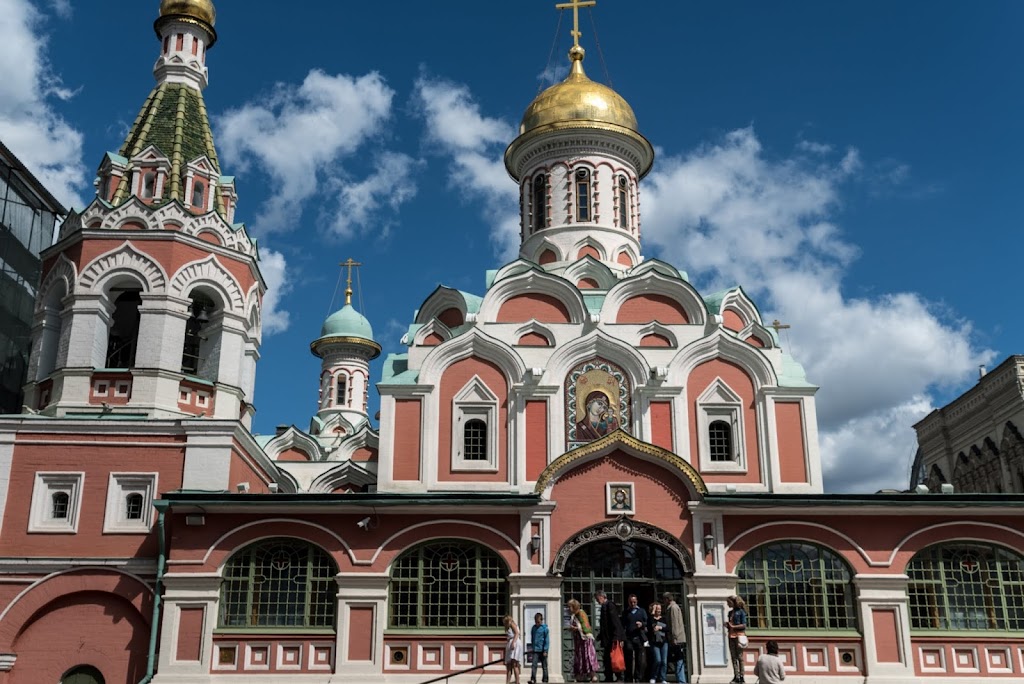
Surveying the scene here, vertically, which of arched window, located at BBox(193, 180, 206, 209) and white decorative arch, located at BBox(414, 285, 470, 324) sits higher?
arched window, located at BBox(193, 180, 206, 209)

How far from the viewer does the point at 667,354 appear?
1805cm

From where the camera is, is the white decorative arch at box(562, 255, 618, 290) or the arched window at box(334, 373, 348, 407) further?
the arched window at box(334, 373, 348, 407)

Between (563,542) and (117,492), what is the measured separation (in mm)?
6598

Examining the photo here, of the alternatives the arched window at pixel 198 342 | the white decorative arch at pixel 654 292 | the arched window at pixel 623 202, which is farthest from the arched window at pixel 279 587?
the arched window at pixel 623 202

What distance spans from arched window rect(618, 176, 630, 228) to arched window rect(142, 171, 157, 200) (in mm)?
9470

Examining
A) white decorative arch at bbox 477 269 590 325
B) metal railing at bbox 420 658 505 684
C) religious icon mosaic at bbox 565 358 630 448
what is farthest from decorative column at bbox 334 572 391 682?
white decorative arch at bbox 477 269 590 325

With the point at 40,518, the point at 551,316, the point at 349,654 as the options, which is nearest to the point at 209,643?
the point at 349,654

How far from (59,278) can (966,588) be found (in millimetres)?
14654

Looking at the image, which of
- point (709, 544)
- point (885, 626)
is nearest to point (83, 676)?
point (709, 544)

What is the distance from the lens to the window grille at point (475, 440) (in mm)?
17312

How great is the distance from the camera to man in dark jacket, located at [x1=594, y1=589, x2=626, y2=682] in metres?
13.2

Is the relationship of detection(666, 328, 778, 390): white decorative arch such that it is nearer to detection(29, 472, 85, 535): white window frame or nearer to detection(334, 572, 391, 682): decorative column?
detection(334, 572, 391, 682): decorative column

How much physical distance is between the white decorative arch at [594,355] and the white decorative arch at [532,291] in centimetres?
74

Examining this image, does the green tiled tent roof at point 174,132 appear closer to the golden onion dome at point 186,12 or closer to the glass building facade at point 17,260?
the golden onion dome at point 186,12
